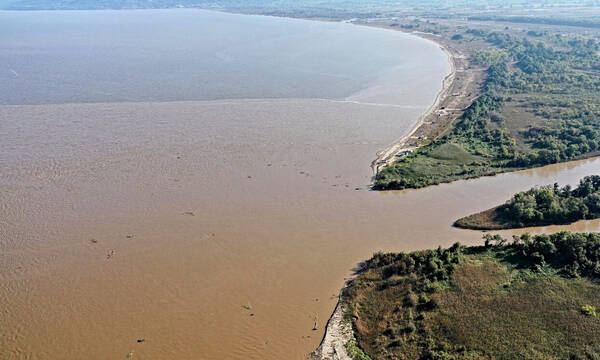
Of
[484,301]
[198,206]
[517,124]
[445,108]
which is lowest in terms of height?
[198,206]

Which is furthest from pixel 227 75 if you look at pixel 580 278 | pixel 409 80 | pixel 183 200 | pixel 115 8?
pixel 115 8

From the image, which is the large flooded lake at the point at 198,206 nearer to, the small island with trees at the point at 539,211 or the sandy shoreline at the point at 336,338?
the sandy shoreline at the point at 336,338

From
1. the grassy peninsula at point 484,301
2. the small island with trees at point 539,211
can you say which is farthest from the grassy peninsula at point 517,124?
the grassy peninsula at point 484,301

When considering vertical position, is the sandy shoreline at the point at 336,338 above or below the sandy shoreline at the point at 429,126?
below

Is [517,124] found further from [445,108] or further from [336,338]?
[336,338]

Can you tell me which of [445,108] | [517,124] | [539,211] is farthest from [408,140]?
[539,211]

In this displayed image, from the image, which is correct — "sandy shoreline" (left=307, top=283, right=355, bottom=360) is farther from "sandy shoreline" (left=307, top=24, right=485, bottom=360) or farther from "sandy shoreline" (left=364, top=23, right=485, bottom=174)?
"sandy shoreline" (left=364, top=23, right=485, bottom=174)
